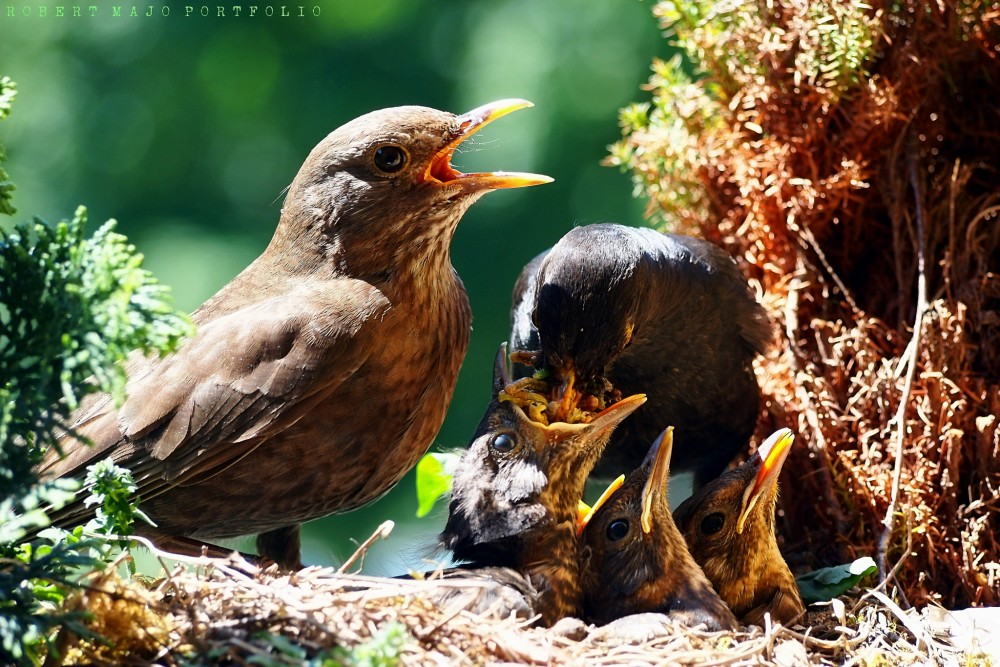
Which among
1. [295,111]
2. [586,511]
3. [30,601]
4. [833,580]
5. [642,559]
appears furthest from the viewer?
[295,111]

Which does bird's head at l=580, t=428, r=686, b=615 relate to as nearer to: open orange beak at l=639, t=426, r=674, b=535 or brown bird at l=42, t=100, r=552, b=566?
open orange beak at l=639, t=426, r=674, b=535

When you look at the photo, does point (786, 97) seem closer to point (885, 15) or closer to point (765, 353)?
point (885, 15)

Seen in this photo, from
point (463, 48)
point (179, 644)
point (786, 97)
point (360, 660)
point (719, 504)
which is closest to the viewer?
point (360, 660)

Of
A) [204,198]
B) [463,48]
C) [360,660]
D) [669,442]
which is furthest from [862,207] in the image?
[204,198]

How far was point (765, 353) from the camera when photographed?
10.3 feet

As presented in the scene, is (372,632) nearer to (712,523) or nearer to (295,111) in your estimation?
(712,523)

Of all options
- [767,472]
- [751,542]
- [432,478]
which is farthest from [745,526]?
[432,478]

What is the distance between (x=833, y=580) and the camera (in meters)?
2.69

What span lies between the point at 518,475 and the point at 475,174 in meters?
0.73

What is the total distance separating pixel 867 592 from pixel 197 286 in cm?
331

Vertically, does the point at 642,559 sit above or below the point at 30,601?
below

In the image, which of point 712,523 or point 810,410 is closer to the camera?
point 712,523

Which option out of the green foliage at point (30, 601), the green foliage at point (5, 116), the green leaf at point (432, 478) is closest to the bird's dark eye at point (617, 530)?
the green leaf at point (432, 478)

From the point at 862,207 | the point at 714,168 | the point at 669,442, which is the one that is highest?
the point at 714,168
